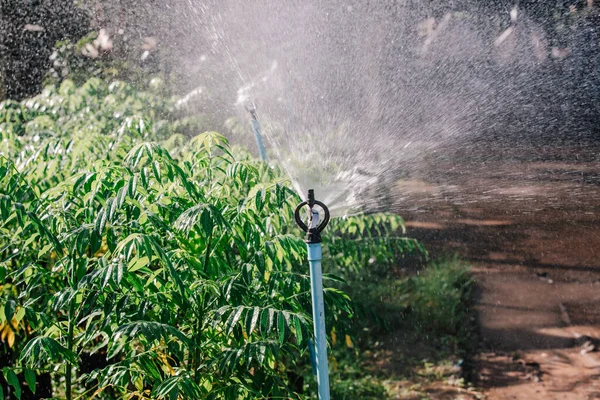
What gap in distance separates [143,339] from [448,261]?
434 cm

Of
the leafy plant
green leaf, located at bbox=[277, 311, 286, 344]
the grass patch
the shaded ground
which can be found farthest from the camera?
the shaded ground

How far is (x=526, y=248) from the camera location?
6.80 metres

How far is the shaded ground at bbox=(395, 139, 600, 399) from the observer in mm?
4789

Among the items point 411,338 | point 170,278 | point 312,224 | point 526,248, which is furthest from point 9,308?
point 526,248

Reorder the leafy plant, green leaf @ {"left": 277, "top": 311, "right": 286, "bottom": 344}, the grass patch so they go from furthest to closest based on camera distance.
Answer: the grass patch < the leafy plant < green leaf @ {"left": 277, "top": 311, "right": 286, "bottom": 344}

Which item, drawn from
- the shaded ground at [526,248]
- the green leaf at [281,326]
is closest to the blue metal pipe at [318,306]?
the green leaf at [281,326]

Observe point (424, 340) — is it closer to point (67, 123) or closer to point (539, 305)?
point (539, 305)

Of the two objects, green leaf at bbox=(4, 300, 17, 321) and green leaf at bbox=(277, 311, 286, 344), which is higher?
green leaf at bbox=(4, 300, 17, 321)

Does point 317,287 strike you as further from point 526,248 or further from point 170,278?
point 526,248

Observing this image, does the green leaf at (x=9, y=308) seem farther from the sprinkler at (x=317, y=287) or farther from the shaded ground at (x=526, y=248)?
the shaded ground at (x=526, y=248)

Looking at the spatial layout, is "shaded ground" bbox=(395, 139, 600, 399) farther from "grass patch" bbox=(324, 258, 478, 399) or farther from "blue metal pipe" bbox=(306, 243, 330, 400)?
"blue metal pipe" bbox=(306, 243, 330, 400)

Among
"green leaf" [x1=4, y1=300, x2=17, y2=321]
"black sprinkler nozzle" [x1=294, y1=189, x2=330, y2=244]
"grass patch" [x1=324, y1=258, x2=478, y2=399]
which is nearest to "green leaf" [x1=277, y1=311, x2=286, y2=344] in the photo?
"black sprinkler nozzle" [x1=294, y1=189, x2=330, y2=244]

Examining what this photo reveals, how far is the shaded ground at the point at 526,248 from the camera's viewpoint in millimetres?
4789

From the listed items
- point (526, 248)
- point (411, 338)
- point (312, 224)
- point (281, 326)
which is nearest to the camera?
point (281, 326)
